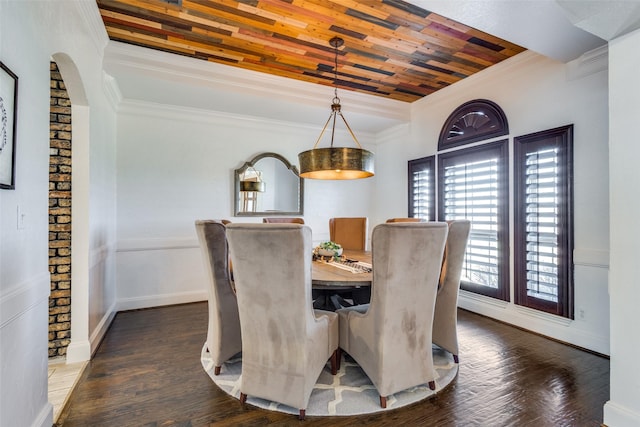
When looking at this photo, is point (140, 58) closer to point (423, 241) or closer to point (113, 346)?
point (113, 346)

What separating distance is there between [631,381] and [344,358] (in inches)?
70.5

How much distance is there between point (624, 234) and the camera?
1.84 m

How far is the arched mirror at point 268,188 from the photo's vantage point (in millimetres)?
4586

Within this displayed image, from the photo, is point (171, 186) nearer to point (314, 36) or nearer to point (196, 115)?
point (196, 115)

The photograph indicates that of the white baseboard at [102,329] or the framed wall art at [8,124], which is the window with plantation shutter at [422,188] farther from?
the framed wall art at [8,124]

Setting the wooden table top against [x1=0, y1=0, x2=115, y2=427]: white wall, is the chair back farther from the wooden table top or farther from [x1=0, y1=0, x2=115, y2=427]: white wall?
[x1=0, y1=0, x2=115, y2=427]: white wall

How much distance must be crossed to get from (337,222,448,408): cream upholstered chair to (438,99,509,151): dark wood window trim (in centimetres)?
226

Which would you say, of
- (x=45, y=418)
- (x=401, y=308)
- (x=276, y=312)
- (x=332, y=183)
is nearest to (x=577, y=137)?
(x=401, y=308)

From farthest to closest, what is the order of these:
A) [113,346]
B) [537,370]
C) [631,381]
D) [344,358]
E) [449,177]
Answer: [449,177] < [113,346] < [344,358] < [537,370] < [631,381]

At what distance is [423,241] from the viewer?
1968mm

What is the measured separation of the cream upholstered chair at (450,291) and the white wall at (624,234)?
0.91 m

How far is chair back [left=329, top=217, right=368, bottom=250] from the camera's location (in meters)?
4.19

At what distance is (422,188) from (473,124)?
43.3 inches

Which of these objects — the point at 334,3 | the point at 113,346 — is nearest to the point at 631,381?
the point at 334,3
